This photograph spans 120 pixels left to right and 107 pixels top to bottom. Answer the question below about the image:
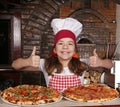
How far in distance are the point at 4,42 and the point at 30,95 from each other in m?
2.31

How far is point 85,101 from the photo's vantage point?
54.4 inches

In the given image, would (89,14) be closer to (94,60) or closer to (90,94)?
(94,60)

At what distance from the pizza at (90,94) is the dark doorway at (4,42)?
224 centimetres

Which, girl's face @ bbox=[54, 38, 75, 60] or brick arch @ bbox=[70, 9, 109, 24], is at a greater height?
brick arch @ bbox=[70, 9, 109, 24]

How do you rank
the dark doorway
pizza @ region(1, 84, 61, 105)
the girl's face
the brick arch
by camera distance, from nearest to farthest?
pizza @ region(1, 84, 61, 105) < the girl's face < the dark doorway < the brick arch

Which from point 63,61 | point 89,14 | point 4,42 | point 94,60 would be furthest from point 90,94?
point 89,14

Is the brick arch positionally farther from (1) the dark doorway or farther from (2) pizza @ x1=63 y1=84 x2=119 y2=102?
(2) pizza @ x1=63 y1=84 x2=119 y2=102

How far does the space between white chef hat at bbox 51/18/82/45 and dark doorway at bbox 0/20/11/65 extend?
1.95 metres

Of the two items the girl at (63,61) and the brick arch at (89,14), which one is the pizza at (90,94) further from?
the brick arch at (89,14)

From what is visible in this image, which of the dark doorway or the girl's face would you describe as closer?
the girl's face

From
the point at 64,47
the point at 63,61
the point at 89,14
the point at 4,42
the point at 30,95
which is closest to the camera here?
the point at 30,95

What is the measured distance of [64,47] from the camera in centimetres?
175

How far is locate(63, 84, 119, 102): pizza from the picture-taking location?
1.41m

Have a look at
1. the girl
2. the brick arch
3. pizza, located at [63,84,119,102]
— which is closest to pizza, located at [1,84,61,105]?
pizza, located at [63,84,119,102]
